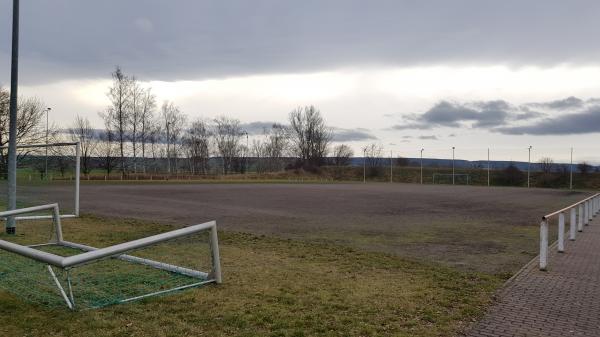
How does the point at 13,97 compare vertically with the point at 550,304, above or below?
above

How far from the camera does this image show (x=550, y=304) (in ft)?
18.4

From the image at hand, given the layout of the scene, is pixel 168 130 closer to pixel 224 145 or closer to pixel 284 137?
pixel 224 145

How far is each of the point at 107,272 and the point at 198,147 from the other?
70305 mm

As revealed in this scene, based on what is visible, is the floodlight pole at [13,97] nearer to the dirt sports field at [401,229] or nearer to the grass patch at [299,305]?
the dirt sports field at [401,229]

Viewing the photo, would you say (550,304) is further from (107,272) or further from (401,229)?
(401,229)

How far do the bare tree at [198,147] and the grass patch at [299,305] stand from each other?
66.7 metres

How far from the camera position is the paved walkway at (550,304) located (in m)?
4.70

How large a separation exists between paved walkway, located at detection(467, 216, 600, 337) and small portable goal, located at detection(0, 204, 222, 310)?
11.1 ft

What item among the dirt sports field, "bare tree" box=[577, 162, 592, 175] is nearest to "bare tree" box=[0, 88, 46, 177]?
the dirt sports field

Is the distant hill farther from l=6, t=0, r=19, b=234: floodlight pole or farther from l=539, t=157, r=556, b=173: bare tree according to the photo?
l=6, t=0, r=19, b=234: floodlight pole

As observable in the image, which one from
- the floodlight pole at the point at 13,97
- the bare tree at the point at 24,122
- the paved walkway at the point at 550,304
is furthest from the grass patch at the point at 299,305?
the bare tree at the point at 24,122

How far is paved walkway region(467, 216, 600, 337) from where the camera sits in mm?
4699

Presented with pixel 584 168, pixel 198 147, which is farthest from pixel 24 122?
pixel 584 168

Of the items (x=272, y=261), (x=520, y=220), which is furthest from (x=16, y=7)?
(x=520, y=220)
